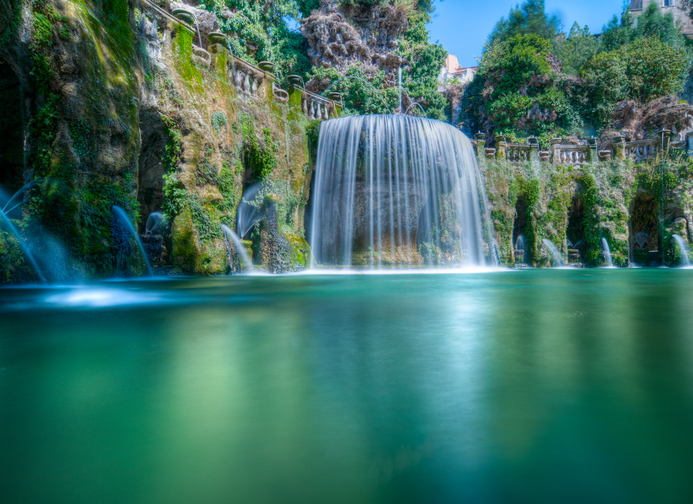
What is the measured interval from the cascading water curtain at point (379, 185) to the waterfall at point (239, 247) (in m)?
3.33

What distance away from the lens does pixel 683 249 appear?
17516 millimetres

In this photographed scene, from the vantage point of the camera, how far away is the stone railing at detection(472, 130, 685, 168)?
59.8 ft

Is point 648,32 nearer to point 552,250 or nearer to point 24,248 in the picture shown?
point 552,250

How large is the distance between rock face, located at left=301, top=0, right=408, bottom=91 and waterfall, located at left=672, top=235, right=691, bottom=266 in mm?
16720

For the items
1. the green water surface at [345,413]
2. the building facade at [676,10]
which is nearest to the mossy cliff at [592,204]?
the green water surface at [345,413]

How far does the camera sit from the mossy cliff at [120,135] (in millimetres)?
6668

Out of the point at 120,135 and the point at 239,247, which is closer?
the point at 120,135

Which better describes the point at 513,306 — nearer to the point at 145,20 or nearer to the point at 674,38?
the point at 145,20

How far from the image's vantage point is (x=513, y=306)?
4.91m

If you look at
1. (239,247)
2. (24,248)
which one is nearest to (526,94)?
(239,247)

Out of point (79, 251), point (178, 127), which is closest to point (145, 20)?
point (178, 127)

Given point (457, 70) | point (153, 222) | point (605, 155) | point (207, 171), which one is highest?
point (457, 70)

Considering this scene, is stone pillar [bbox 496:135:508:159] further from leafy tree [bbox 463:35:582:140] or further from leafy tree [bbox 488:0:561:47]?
leafy tree [bbox 488:0:561:47]

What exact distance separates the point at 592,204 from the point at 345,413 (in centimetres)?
2002
